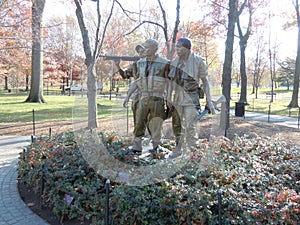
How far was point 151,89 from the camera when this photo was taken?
4727 mm

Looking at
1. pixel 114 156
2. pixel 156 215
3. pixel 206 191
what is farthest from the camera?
pixel 114 156

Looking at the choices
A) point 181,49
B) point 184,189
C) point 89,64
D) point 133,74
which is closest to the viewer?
point 184,189

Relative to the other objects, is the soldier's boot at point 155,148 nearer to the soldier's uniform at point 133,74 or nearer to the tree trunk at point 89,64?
the soldier's uniform at point 133,74

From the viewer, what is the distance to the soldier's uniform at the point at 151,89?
470 cm

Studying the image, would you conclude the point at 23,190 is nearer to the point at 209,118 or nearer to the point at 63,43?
the point at 209,118

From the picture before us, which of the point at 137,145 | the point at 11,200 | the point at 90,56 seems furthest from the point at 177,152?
the point at 90,56

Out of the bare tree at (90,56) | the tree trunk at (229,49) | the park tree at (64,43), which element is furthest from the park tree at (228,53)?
the park tree at (64,43)

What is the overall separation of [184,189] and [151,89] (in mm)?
1824

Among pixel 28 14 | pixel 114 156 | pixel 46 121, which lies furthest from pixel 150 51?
pixel 28 14

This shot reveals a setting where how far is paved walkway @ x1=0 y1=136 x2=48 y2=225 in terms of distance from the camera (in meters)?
4.04

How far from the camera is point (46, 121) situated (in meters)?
13.8

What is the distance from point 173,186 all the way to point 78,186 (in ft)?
4.68

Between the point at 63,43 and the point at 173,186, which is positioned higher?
the point at 63,43

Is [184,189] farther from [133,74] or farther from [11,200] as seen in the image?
[11,200]
